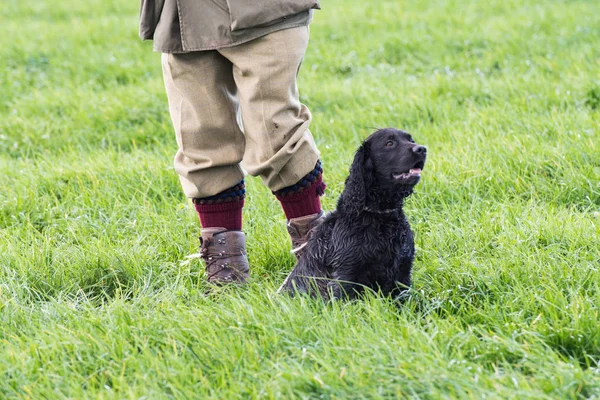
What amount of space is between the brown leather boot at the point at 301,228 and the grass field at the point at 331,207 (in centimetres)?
17

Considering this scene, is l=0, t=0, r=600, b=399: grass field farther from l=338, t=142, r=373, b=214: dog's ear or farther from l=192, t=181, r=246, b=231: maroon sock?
l=338, t=142, r=373, b=214: dog's ear

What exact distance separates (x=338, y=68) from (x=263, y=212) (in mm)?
3420

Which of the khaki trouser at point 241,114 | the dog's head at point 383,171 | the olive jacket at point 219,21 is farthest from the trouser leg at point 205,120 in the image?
the dog's head at point 383,171

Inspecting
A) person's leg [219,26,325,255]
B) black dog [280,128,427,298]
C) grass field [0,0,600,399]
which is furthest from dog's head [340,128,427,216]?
grass field [0,0,600,399]

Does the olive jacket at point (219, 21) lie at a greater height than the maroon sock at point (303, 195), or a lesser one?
greater

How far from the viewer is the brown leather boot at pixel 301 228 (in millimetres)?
3543

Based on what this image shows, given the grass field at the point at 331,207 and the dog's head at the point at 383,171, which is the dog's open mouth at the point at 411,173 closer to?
the dog's head at the point at 383,171

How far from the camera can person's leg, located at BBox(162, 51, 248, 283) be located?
3.39 meters

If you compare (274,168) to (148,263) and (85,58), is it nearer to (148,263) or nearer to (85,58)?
(148,263)

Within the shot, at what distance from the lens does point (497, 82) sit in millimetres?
6215

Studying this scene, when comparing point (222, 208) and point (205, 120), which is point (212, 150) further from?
point (222, 208)

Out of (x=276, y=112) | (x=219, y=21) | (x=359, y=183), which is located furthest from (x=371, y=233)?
(x=219, y=21)

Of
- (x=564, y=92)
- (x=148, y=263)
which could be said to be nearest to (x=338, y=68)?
(x=564, y=92)

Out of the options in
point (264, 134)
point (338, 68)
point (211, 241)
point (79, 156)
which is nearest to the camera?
point (264, 134)
